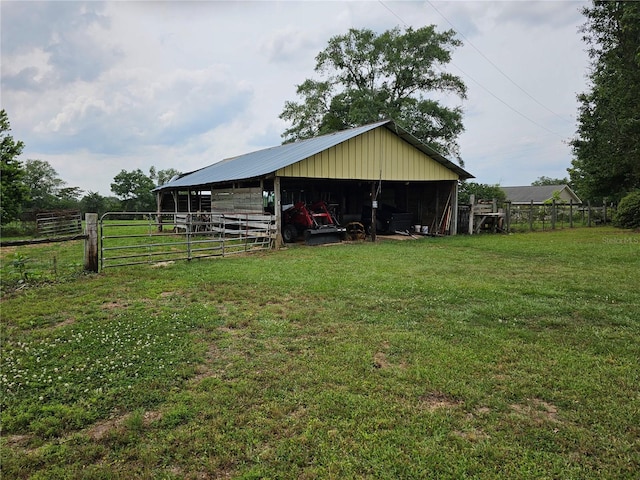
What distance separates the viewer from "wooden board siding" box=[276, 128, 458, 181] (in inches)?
515

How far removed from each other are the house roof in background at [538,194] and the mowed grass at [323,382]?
43.1 meters

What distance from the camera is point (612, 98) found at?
19.0 m

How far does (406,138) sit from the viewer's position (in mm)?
15570

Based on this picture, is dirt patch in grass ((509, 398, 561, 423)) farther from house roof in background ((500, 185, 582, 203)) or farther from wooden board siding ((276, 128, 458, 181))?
house roof in background ((500, 185, 582, 203))

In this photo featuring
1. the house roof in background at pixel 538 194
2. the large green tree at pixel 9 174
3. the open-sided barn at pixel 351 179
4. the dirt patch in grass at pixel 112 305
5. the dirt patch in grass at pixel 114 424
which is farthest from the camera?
the house roof in background at pixel 538 194

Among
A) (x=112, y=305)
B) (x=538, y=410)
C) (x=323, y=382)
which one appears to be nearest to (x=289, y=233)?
(x=112, y=305)

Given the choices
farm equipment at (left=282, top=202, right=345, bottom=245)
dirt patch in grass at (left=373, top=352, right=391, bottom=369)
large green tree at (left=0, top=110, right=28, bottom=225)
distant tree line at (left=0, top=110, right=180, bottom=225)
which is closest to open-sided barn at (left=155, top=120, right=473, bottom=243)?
farm equipment at (left=282, top=202, right=345, bottom=245)

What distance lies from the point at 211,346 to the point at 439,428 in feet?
7.90

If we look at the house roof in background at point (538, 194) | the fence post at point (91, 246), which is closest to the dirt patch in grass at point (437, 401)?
the fence post at point (91, 246)

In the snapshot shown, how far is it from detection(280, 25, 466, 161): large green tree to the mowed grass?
24111 mm

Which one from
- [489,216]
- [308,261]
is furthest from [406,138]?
[308,261]

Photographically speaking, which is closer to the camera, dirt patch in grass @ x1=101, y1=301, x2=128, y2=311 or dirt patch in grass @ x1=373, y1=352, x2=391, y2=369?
dirt patch in grass @ x1=373, y1=352, x2=391, y2=369

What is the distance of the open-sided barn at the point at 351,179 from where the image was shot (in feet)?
43.6

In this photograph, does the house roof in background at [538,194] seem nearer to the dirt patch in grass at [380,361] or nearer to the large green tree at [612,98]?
the large green tree at [612,98]
